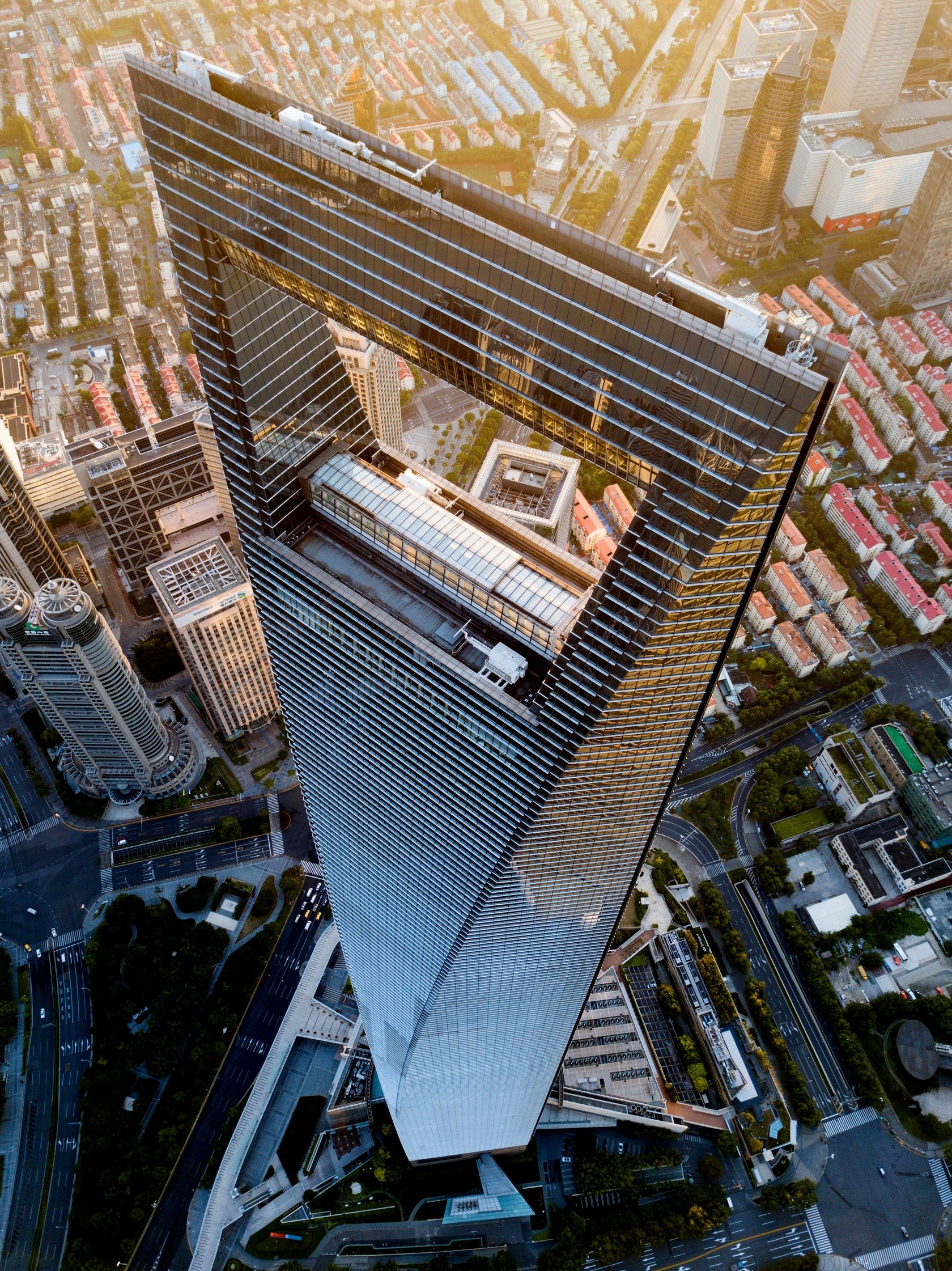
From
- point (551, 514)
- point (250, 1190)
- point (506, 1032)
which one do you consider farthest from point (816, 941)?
point (250, 1190)

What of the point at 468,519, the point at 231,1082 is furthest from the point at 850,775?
the point at 468,519

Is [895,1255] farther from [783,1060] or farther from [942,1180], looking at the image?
[783,1060]

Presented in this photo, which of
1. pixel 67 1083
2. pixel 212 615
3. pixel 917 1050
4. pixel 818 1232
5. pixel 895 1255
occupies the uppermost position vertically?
pixel 212 615

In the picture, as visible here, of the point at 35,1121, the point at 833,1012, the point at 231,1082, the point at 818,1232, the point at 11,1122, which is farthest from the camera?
the point at 833,1012

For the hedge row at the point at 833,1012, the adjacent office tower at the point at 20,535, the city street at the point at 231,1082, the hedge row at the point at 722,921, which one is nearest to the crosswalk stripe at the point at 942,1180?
the hedge row at the point at 833,1012

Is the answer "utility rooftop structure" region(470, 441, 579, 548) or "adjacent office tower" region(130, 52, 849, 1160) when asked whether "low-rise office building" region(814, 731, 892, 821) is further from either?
"adjacent office tower" region(130, 52, 849, 1160)
